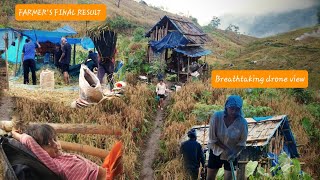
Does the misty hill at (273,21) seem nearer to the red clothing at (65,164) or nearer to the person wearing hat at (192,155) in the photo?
the person wearing hat at (192,155)

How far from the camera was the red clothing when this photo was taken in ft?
4.38

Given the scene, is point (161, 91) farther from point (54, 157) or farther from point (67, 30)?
point (54, 157)

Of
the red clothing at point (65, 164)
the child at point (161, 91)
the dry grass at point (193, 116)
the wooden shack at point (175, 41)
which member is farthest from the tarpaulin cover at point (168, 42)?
the red clothing at point (65, 164)

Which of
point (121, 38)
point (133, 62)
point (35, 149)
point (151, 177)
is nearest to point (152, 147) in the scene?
point (151, 177)

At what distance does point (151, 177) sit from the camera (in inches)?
104

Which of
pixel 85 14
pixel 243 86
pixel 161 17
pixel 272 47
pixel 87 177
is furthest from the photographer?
pixel 272 47

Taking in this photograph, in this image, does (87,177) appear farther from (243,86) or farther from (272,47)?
(272,47)

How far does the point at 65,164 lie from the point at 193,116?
1.42 m

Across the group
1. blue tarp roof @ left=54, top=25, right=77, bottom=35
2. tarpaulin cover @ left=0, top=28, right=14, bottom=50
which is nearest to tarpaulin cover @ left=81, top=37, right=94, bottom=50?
blue tarp roof @ left=54, top=25, right=77, bottom=35

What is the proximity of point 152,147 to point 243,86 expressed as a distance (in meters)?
0.79

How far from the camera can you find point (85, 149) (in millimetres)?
2234

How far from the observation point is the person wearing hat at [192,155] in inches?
101

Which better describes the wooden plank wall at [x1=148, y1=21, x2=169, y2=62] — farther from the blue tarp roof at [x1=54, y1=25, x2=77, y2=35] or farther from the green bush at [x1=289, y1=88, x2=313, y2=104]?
the green bush at [x1=289, y1=88, x2=313, y2=104]

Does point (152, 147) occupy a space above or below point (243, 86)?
below
